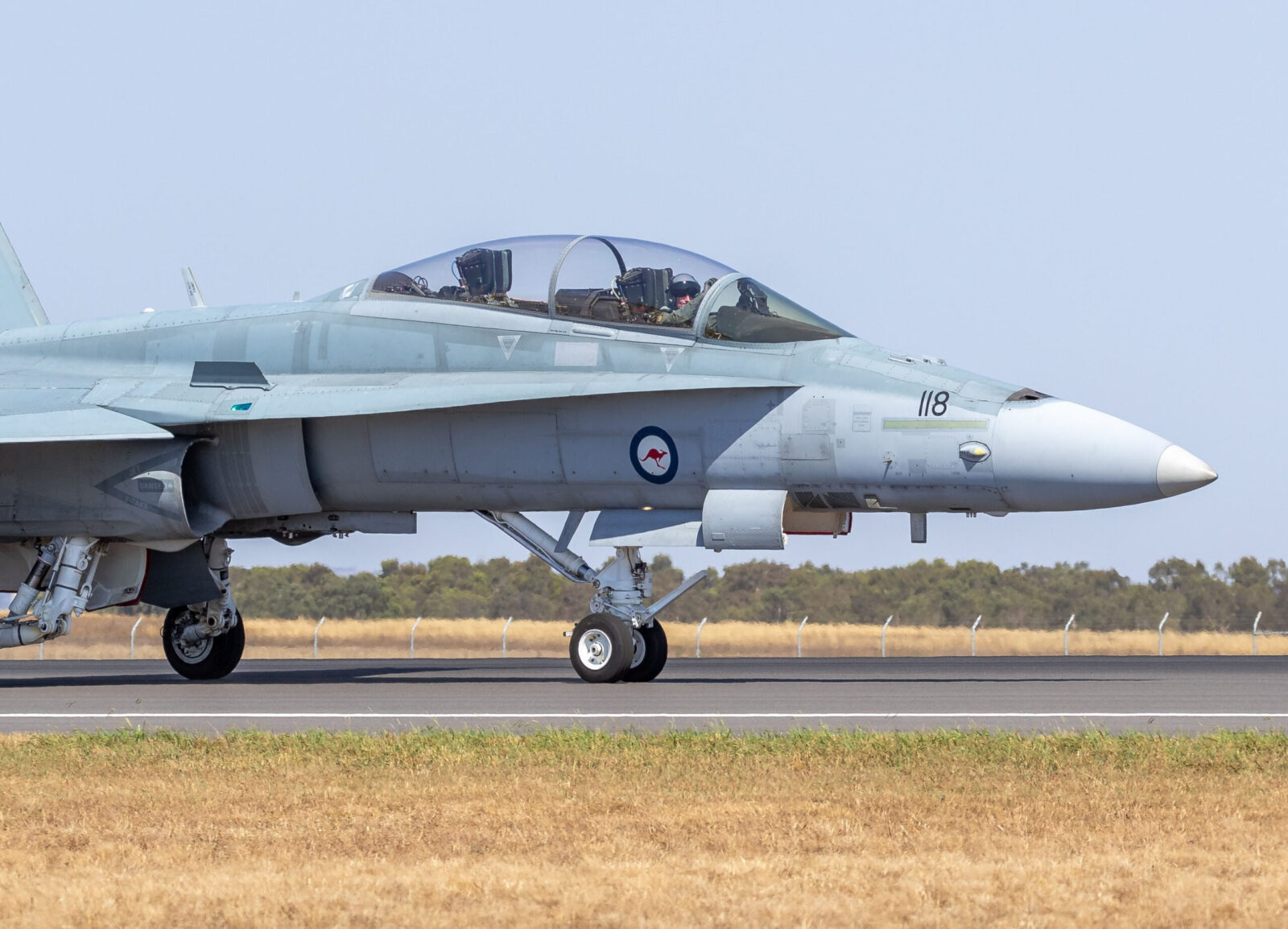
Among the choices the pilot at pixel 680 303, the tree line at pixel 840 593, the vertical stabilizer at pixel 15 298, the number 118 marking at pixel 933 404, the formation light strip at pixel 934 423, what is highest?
the vertical stabilizer at pixel 15 298

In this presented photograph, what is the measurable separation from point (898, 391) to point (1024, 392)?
1023 millimetres

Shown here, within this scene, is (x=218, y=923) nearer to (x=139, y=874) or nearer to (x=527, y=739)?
(x=139, y=874)

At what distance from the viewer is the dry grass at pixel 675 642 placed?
30734mm

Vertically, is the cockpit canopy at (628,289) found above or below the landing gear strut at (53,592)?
above

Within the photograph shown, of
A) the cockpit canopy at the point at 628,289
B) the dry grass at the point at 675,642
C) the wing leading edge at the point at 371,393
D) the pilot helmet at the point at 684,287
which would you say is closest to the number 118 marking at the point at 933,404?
the wing leading edge at the point at 371,393

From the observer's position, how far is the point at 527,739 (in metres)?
9.70

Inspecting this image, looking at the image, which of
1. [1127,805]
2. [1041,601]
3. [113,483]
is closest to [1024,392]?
[1127,805]

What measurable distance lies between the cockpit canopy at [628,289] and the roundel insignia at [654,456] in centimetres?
93

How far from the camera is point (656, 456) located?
14.8 meters

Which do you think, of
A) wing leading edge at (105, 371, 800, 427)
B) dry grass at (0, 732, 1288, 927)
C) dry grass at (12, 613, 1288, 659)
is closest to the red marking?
wing leading edge at (105, 371, 800, 427)

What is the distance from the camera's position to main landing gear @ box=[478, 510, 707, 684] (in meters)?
14.9

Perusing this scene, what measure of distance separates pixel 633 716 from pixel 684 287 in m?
4.71

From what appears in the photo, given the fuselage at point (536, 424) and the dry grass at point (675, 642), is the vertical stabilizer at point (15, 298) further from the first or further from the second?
the dry grass at point (675, 642)

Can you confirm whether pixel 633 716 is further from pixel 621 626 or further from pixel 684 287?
pixel 684 287
